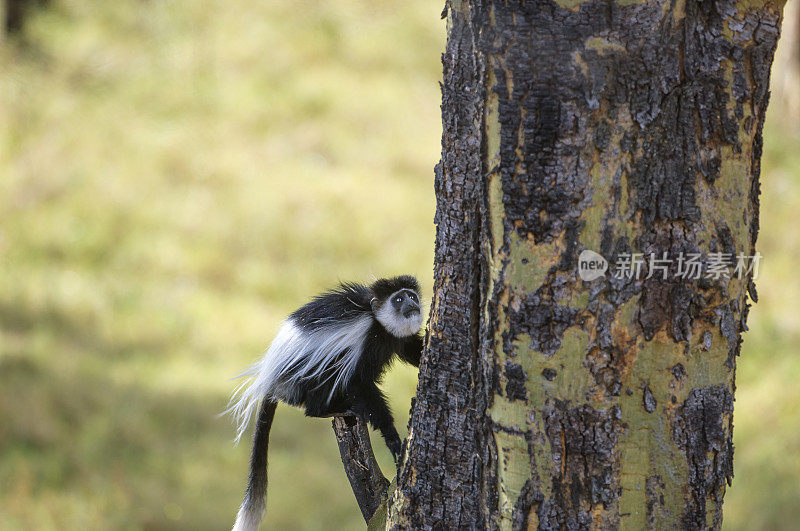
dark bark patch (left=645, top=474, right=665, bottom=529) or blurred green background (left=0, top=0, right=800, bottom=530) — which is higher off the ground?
blurred green background (left=0, top=0, right=800, bottom=530)

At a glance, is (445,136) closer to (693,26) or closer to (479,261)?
(479,261)

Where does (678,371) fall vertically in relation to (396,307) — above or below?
below

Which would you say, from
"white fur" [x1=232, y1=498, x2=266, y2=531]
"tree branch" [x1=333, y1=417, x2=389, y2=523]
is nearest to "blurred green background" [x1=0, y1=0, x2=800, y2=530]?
"white fur" [x1=232, y1=498, x2=266, y2=531]

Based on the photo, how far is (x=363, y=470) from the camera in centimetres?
188

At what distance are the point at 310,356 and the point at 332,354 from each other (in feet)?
0.27

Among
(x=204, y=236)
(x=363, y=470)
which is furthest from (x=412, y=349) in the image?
(x=204, y=236)

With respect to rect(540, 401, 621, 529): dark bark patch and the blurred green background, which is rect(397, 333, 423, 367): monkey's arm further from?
the blurred green background

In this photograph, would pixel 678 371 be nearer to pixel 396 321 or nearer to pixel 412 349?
pixel 396 321

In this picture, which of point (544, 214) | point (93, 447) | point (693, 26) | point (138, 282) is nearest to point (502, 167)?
point (544, 214)

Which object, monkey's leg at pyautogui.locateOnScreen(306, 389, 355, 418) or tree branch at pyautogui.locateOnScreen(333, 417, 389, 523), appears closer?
tree branch at pyautogui.locateOnScreen(333, 417, 389, 523)

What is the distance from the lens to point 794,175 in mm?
6582

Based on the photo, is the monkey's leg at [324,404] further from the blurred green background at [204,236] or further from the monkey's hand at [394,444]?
the blurred green background at [204,236]

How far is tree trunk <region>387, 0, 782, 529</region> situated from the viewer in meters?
1.20

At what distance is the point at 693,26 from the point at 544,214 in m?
0.38
